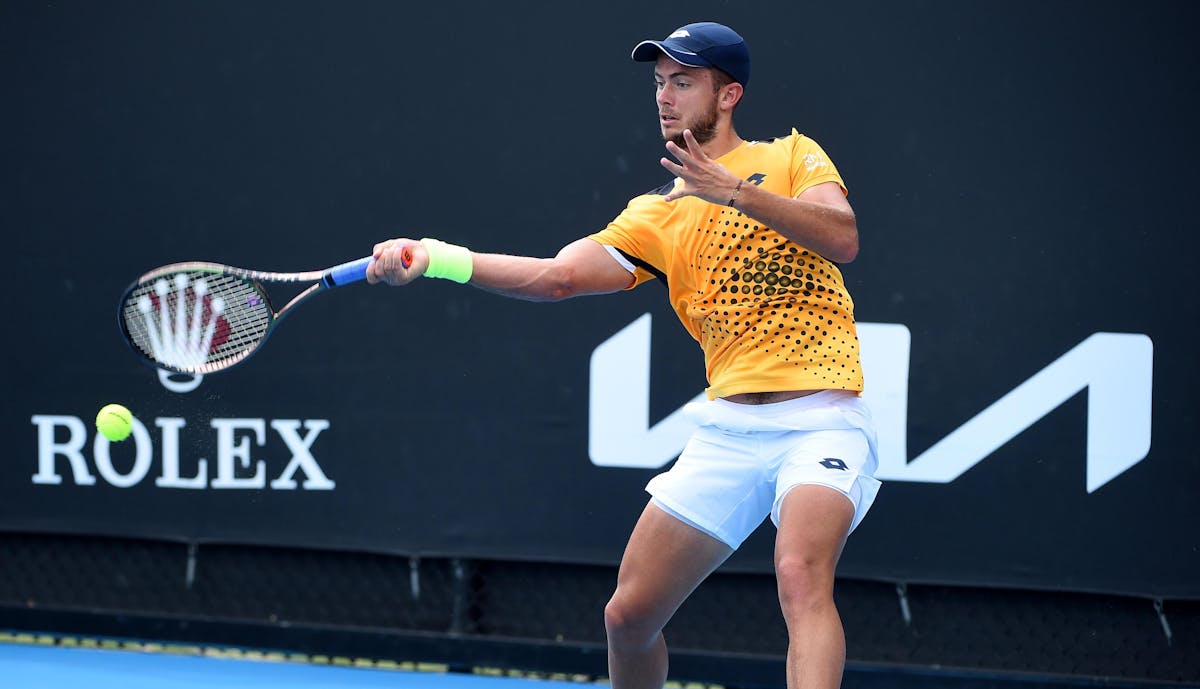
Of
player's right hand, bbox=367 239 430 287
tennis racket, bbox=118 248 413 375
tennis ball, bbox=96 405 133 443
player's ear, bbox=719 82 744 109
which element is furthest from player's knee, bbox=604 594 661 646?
tennis ball, bbox=96 405 133 443

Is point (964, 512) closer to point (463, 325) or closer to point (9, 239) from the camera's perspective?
point (463, 325)

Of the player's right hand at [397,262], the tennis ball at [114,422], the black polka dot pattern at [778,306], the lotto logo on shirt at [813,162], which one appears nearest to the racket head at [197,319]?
the player's right hand at [397,262]

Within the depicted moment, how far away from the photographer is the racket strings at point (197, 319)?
322cm

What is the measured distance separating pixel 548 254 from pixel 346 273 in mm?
1161

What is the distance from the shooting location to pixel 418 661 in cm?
430

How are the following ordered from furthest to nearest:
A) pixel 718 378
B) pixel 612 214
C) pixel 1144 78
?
1. pixel 612 214
2. pixel 1144 78
3. pixel 718 378

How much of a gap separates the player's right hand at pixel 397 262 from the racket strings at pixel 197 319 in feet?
1.33

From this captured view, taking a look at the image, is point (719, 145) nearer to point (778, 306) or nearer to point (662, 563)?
point (778, 306)

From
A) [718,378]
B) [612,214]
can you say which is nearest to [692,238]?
[718,378]

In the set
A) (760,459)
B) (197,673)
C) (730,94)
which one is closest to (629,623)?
(760,459)

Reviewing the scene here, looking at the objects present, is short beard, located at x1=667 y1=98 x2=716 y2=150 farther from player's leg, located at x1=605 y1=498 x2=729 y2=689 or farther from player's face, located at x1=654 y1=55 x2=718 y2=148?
player's leg, located at x1=605 y1=498 x2=729 y2=689

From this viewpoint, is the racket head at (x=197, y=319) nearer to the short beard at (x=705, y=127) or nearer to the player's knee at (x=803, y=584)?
the short beard at (x=705, y=127)

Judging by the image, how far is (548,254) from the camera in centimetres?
411

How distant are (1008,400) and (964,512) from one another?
0.35 m
